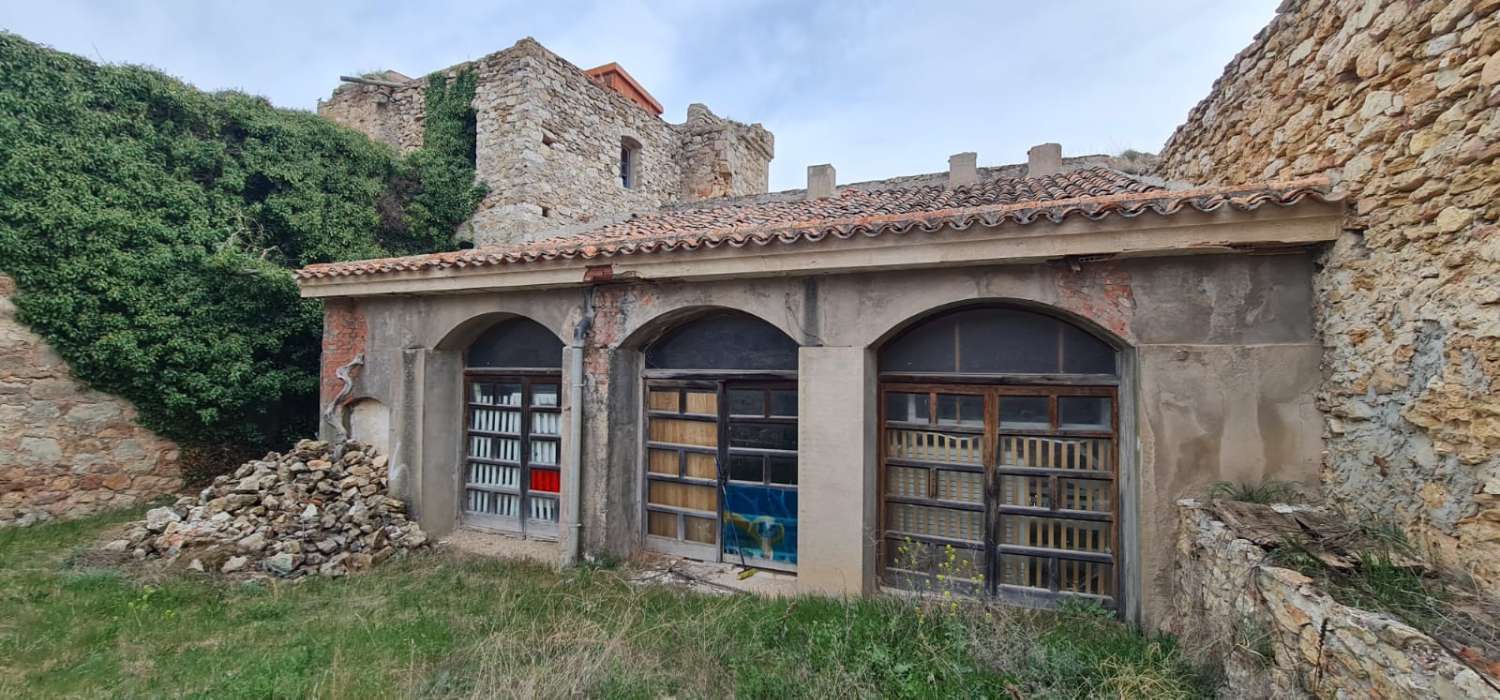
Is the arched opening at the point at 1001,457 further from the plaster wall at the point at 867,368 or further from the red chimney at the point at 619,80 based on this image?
the red chimney at the point at 619,80

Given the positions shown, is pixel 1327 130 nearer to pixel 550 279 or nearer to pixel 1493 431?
pixel 1493 431

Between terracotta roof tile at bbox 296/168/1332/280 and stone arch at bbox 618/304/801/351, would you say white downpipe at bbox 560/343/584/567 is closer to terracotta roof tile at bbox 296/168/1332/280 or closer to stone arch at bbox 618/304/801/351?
stone arch at bbox 618/304/801/351

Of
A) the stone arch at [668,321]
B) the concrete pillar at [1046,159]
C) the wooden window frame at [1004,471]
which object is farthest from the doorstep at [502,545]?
the concrete pillar at [1046,159]

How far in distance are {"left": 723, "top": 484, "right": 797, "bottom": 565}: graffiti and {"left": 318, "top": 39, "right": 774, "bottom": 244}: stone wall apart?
20.1 ft

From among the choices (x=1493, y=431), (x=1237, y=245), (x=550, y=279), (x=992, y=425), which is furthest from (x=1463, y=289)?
(x=550, y=279)

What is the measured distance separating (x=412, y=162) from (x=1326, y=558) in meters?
14.6

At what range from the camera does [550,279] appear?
657 cm

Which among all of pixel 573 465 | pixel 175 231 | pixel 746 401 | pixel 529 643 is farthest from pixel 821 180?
pixel 175 231

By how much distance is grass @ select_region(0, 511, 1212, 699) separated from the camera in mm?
3881

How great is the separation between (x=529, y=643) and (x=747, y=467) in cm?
281

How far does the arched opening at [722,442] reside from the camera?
254 inches

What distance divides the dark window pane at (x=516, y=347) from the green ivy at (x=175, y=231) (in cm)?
381

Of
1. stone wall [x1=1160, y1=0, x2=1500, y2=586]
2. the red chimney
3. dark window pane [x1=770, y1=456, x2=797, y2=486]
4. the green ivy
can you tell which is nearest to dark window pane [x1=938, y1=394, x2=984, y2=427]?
dark window pane [x1=770, y1=456, x2=797, y2=486]

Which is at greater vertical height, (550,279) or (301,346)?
(550,279)
